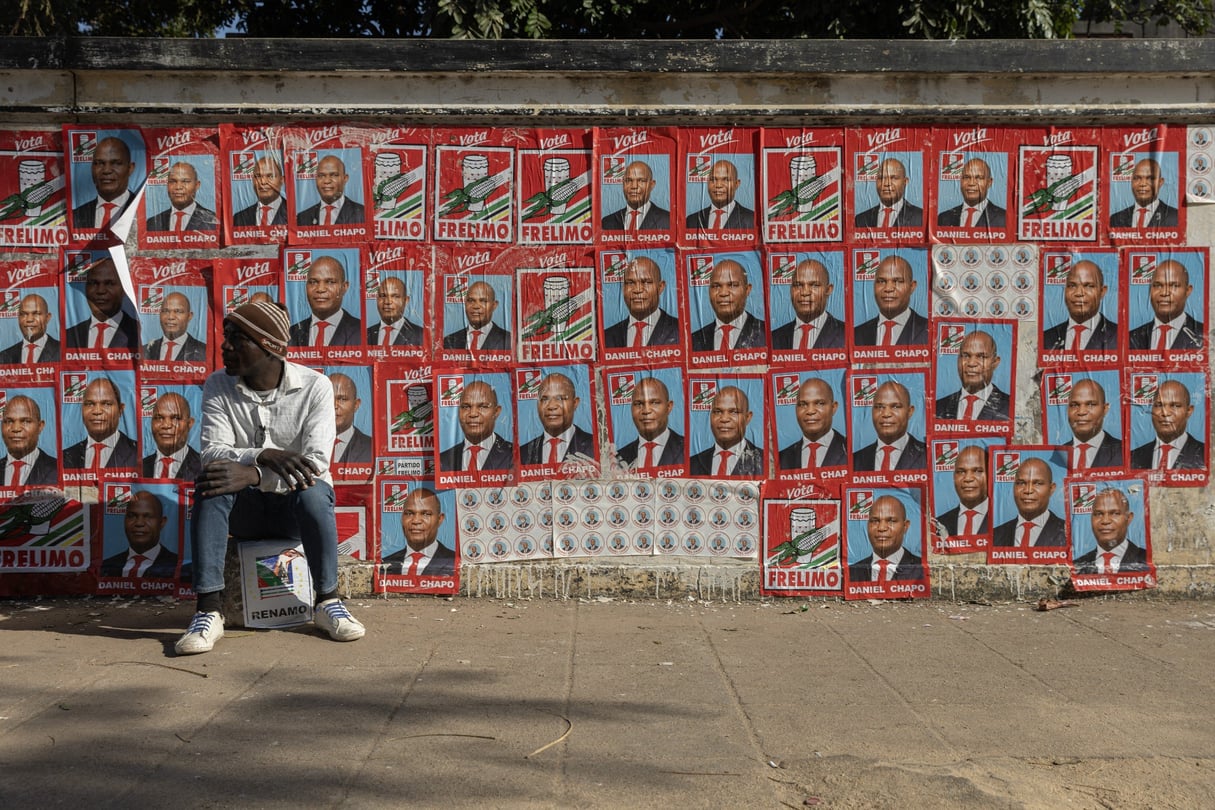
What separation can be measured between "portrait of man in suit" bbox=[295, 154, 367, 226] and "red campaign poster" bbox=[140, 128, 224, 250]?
466 mm

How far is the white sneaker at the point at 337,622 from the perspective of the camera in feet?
14.9

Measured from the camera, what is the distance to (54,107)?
17.4 feet

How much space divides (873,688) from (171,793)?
8.24ft

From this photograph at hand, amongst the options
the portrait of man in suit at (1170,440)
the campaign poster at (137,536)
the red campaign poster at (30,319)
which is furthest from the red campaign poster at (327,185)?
the portrait of man in suit at (1170,440)

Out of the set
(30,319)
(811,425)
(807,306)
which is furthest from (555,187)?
(30,319)

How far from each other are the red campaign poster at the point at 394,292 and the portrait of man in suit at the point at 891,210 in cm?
235

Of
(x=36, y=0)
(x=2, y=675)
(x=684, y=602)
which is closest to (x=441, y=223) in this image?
(x=684, y=602)

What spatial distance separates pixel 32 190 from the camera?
211 inches

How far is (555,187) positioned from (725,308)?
1.11m

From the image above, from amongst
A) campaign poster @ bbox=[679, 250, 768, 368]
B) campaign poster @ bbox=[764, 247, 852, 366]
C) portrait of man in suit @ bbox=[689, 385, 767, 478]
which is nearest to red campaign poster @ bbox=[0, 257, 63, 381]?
campaign poster @ bbox=[679, 250, 768, 368]

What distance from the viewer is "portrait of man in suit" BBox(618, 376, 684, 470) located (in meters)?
5.45

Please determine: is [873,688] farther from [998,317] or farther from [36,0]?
[36,0]

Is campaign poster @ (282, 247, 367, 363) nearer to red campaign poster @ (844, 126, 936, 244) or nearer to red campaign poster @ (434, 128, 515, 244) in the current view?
red campaign poster @ (434, 128, 515, 244)

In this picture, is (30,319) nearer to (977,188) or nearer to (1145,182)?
(977,188)
